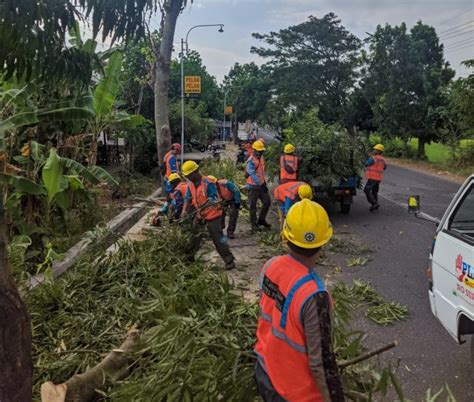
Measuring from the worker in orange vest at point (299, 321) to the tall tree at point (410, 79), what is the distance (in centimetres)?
2690

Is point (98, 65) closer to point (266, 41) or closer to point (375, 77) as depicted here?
point (375, 77)

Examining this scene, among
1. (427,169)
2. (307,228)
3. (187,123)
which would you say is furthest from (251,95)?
(307,228)

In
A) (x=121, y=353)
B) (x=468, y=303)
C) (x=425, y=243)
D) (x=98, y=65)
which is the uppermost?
(x=98, y=65)

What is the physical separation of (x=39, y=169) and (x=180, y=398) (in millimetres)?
5490

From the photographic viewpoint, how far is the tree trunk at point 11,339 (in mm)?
2520

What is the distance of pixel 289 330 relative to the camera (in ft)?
7.79

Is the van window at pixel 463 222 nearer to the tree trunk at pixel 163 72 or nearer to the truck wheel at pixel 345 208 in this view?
the truck wheel at pixel 345 208

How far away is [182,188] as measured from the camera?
26.4 feet

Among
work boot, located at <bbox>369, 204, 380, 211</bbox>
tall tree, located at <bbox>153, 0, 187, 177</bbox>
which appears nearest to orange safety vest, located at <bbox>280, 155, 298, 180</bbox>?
work boot, located at <bbox>369, 204, 380, 211</bbox>

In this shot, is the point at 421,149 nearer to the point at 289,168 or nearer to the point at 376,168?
the point at 376,168

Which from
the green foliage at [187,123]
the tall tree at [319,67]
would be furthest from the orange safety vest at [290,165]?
the tall tree at [319,67]

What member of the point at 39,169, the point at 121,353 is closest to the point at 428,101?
the point at 39,169

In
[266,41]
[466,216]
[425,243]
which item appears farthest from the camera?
[266,41]

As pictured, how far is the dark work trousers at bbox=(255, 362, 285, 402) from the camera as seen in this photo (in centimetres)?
253
